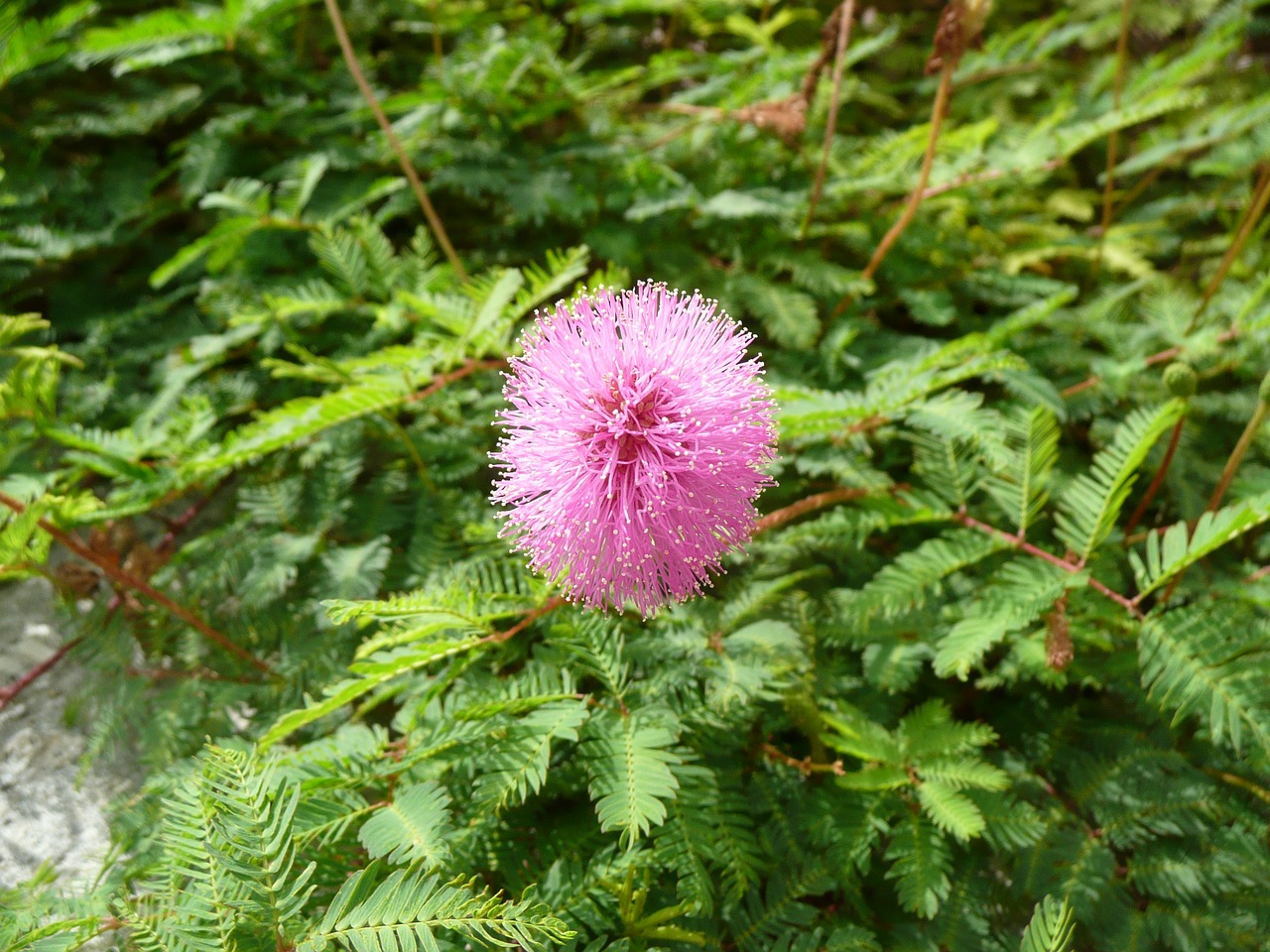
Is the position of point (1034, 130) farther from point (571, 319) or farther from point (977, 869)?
point (977, 869)

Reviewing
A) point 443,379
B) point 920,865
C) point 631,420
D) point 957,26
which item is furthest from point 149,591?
point 957,26

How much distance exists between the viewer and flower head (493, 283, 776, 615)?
96 centimetres

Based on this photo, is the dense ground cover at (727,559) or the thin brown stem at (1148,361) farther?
the thin brown stem at (1148,361)

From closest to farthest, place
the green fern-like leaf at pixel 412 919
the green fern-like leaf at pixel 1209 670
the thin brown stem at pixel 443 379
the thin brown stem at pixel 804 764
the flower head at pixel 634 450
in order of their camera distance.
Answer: the green fern-like leaf at pixel 412 919
the flower head at pixel 634 450
the green fern-like leaf at pixel 1209 670
the thin brown stem at pixel 804 764
the thin brown stem at pixel 443 379

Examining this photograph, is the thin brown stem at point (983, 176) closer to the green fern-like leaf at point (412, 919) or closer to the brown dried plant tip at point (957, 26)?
the brown dried plant tip at point (957, 26)

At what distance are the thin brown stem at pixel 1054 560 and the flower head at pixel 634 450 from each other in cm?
58

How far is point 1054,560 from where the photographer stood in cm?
133

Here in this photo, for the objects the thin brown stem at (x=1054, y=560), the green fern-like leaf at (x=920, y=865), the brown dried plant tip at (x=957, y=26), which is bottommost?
the green fern-like leaf at (x=920, y=865)

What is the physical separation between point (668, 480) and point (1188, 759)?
114 cm

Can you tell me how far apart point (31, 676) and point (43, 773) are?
0.74 ft

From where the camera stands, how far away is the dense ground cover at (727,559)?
110 centimetres

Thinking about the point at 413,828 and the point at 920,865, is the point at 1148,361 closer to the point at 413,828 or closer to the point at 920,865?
the point at 920,865

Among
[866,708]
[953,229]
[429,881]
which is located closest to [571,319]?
[429,881]

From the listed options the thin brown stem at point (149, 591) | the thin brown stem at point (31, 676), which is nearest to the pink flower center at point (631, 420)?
the thin brown stem at point (149, 591)
